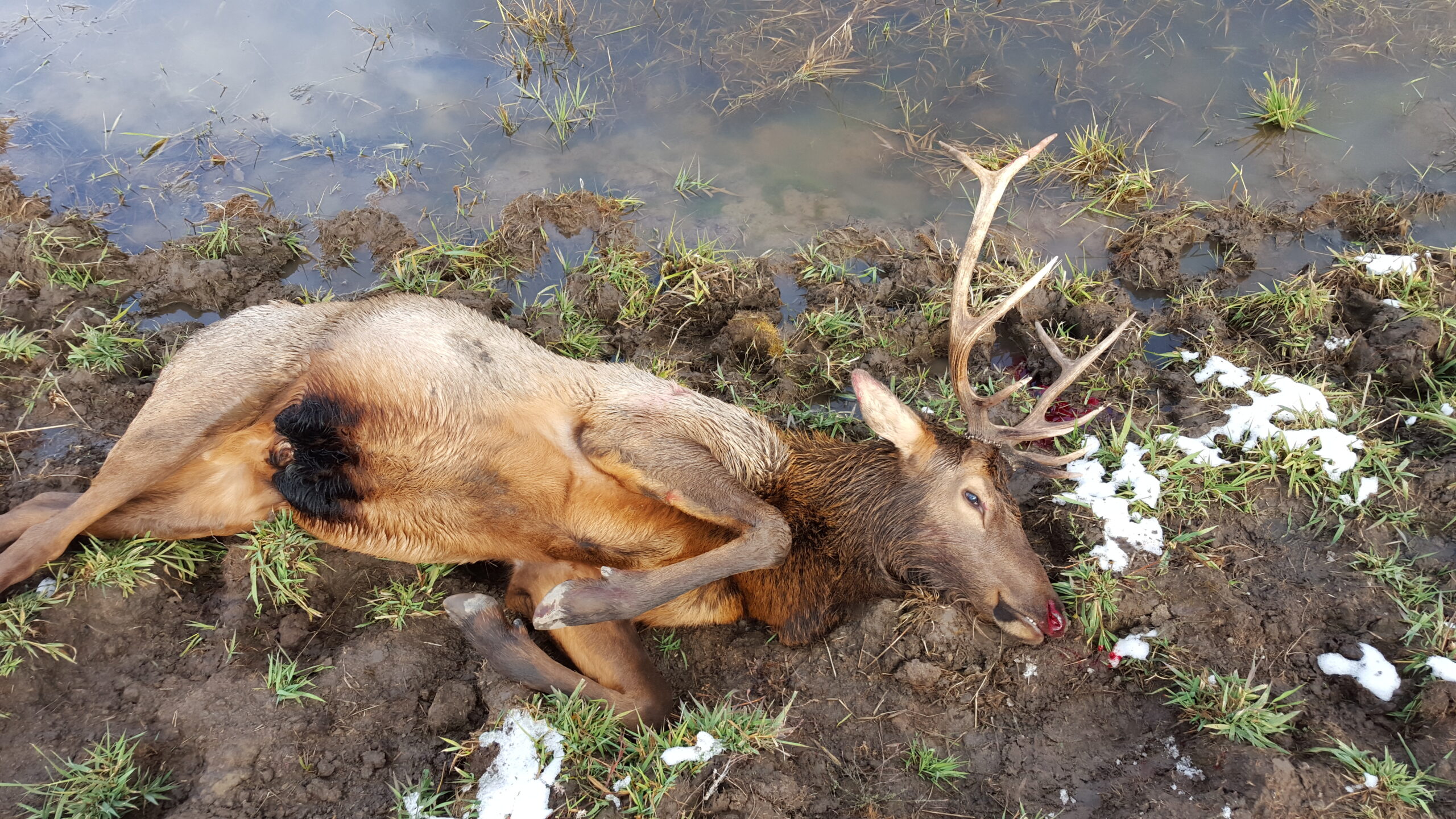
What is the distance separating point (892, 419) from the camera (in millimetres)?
3848

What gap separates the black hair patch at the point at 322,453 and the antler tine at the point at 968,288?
Answer: 264cm

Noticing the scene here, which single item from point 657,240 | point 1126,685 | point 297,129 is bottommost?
point 1126,685

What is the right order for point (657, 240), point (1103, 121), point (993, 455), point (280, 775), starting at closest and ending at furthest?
point (280, 775) → point (993, 455) → point (657, 240) → point (1103, 121)

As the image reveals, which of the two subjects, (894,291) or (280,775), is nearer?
(280,775)

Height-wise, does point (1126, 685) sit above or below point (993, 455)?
below

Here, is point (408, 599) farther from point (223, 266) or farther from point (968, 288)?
point (968, 288)

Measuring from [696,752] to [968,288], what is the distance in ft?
7.06

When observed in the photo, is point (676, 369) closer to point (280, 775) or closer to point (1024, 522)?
point (1024, 522)

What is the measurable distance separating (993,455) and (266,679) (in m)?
3.18

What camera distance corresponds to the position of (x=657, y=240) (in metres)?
5.52

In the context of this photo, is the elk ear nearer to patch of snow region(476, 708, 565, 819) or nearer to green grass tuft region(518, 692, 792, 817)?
green grass tuft region(518, 692, 792, 817)

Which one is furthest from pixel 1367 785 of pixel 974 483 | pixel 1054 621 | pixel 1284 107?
pixel 1284 107

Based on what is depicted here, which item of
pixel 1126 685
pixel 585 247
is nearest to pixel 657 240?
pixel 585 247

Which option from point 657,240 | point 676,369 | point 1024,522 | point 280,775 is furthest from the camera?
point 657,240
